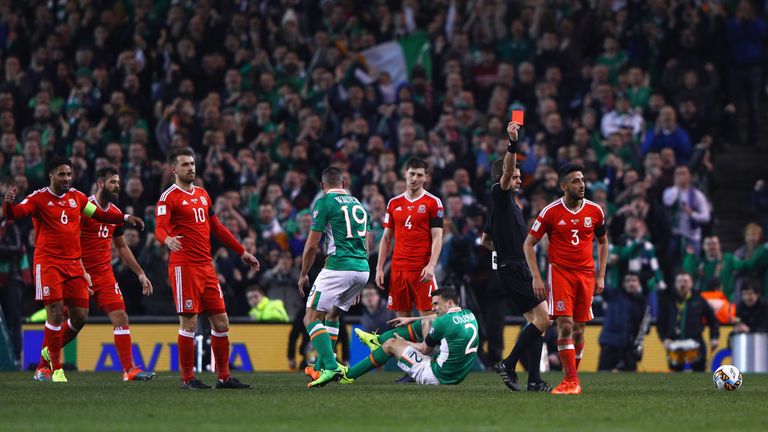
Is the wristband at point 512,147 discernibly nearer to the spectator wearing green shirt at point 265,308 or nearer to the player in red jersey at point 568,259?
the player in red jersey at point 568,259

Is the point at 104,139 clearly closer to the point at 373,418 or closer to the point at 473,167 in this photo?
the point at 473,167

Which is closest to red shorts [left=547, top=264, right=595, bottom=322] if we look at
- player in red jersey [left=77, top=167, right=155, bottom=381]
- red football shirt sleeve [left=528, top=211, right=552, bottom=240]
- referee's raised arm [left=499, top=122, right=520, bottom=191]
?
red football shirt sleeve [left=528, top=211, right=552, bottom=240]

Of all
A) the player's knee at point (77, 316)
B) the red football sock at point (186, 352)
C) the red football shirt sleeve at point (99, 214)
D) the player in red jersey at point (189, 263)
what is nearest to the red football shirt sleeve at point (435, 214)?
the player in red jersey at point (189, 263)

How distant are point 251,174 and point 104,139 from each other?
9.59 ft

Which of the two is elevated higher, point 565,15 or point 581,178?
point 565,15

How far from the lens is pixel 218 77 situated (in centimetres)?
2644

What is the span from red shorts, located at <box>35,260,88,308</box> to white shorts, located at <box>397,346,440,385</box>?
376 centimetres

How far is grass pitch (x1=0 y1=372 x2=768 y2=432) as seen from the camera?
32.2 feet

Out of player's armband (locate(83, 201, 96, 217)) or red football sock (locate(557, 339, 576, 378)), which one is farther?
player's armband (locate(83, 201, 96, 217))

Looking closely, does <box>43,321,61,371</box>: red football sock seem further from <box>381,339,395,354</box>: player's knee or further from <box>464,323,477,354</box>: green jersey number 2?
<box>464,323,477,354</box>: green jersey number 2

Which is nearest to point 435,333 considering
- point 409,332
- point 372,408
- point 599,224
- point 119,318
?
point 409,332

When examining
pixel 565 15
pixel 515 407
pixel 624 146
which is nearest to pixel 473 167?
pixel 624 146

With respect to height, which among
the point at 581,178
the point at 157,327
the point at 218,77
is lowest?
the point at 157,327

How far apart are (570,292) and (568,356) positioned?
618 millimetres
